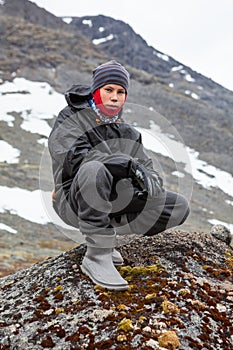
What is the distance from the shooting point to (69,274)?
569 centimetres

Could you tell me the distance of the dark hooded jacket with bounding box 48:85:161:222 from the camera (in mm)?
5363

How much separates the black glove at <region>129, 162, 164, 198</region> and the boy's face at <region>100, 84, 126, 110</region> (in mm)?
1030

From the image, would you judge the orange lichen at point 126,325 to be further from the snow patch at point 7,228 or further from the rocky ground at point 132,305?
the snow patch at point 7,228

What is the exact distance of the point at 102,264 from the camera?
5.23 m

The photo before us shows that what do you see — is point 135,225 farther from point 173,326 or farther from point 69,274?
point 173,326

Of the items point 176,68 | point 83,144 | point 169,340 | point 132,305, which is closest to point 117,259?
point 132,305

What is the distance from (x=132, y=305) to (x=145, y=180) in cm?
148

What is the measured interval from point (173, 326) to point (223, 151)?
79.1m

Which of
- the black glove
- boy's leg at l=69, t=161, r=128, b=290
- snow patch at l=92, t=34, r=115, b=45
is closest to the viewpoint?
boy's leg at l=69, t=161, r=128, b=290

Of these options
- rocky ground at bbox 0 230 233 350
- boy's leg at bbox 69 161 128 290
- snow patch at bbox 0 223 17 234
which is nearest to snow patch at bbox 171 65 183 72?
snow patch at bbox 0 223 17 234

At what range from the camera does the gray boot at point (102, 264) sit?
5.11 meters

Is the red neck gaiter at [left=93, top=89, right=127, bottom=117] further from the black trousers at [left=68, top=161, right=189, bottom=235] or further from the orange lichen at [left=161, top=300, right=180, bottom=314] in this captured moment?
the orange lichen at [left=161, top=300, right=180, bottom=314]

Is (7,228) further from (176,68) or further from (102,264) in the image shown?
(176,68)

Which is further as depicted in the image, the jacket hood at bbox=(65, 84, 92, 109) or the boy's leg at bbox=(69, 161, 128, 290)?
the jacket hood at bbox=(65, 84, 92, 109)
